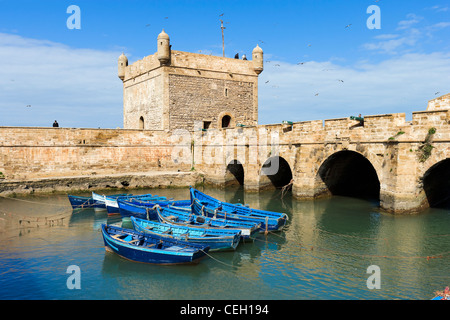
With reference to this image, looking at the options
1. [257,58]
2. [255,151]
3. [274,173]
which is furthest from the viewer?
→ [257,58]

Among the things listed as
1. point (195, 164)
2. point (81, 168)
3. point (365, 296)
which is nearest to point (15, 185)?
point (81, 168)

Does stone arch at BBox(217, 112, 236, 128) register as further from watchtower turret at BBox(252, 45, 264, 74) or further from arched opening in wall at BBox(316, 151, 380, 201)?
arched opening in wall at BBox(316, 151, 380, 201)

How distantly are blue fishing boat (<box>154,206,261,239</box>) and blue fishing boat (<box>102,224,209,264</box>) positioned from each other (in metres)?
1.77

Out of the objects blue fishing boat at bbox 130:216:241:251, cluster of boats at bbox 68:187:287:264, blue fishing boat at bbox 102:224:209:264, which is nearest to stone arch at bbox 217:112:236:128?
cluster of boats at bbox 68:187:287:264

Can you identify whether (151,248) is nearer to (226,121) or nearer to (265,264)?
(265,264)

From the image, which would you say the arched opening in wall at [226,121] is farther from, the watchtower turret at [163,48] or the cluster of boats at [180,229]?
the cluster of boats at [180,229]

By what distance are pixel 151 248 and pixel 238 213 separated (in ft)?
17.8

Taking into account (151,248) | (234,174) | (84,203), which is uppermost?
(234,174)

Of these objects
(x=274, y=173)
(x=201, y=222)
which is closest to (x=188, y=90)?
(x=274, y=173)

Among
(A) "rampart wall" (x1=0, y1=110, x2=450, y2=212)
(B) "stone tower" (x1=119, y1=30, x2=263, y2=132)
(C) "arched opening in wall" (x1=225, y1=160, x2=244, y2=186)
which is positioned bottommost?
(C) "arched opening in wall" (x1=225, y1=160, x2=244, y2=186)

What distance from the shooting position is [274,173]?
25328mm

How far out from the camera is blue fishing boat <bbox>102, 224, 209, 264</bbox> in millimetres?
10844

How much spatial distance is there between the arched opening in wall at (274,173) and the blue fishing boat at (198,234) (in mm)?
12087

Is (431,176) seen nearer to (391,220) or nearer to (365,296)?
(391,220)
